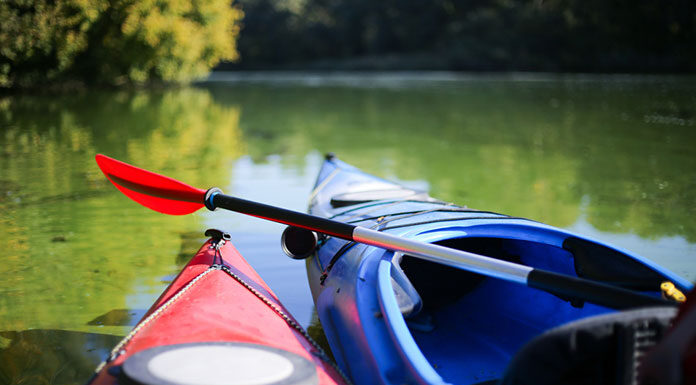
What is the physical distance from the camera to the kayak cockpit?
2.28 meters

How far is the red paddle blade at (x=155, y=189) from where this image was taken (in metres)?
3.18

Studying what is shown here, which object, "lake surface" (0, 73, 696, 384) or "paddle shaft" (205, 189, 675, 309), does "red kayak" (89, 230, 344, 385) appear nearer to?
"paddle shaft" (205, 189, 675, 309)

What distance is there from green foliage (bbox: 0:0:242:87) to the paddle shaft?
39.6 ft

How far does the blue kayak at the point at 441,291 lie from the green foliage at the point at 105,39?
1229 cm

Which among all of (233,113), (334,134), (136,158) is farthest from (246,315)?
(233,113)

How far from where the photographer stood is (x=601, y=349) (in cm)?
149

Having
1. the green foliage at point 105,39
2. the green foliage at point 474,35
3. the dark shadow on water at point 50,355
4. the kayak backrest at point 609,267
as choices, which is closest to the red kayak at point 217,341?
the dark shadow on water at point 50,355

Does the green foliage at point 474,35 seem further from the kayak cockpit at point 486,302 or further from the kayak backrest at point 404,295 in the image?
the kayak backrest at point 404,295

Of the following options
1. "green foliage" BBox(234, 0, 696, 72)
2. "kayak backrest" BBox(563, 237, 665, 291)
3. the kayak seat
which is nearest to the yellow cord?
"kayak backrest" BBox(563, 237, 665, 291)

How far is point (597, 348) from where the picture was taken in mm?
1486

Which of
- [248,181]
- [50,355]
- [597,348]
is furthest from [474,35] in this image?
[597,348]

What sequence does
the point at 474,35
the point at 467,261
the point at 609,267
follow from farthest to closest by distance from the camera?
the point at 474,35 < the point at 609,267 < the point at 467,261

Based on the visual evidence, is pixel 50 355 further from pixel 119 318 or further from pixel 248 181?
pixel 248 181

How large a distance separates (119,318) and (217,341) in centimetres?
134
